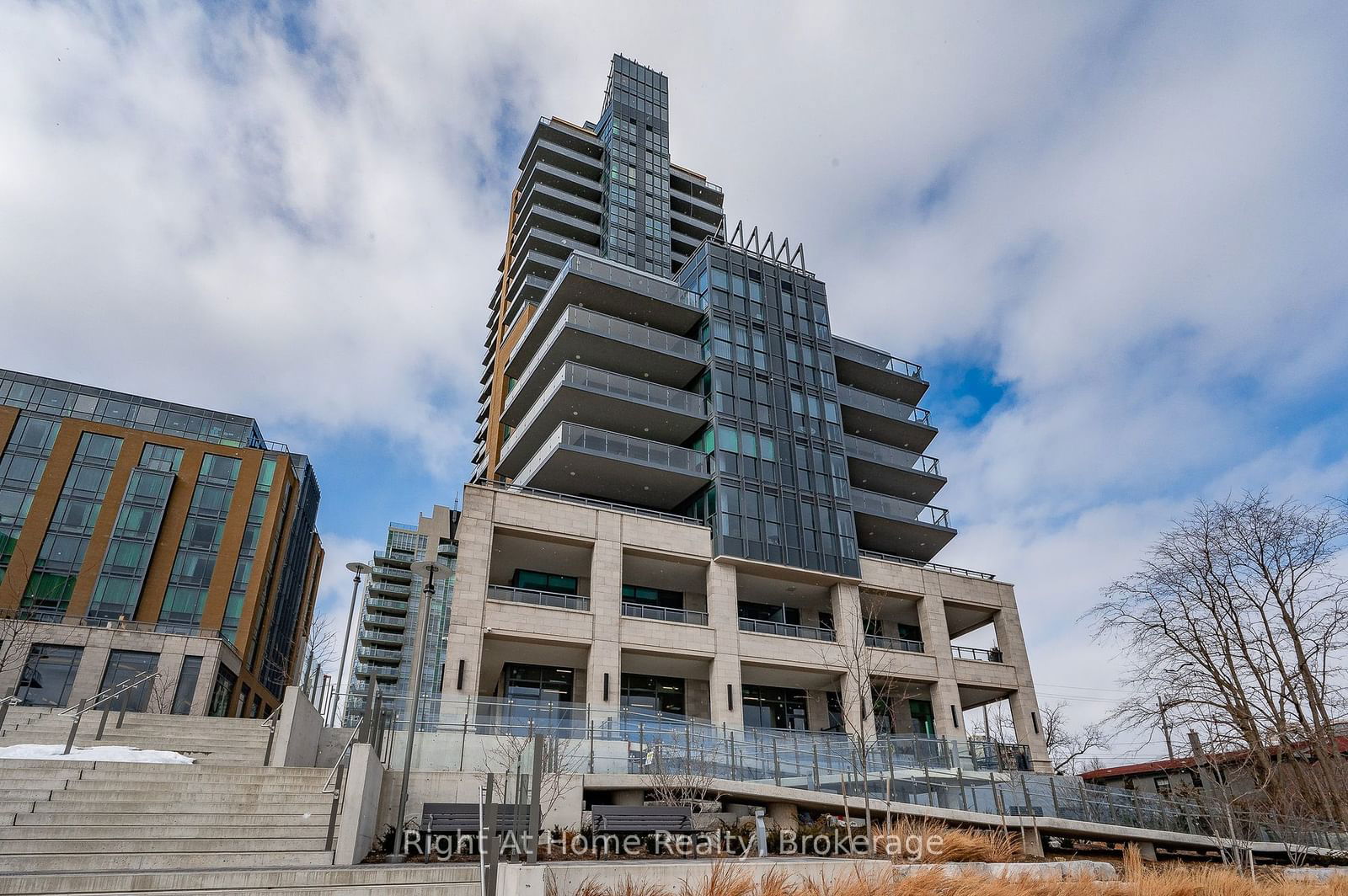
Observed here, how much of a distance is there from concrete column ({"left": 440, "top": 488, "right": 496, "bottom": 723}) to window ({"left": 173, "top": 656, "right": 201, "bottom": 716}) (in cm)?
2433

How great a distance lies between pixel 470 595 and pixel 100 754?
1549 centimetres

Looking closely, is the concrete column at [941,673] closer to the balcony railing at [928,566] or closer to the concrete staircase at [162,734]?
the balcony railing at [928,566]

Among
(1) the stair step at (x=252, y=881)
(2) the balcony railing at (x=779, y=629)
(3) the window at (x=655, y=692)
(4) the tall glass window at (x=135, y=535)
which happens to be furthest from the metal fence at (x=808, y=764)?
(4) the tall glass window at (x=135, y=535)

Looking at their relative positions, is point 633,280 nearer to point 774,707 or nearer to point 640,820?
point 774,707

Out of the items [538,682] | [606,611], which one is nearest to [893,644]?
[606,611]

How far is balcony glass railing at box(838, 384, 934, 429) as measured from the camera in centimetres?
4456

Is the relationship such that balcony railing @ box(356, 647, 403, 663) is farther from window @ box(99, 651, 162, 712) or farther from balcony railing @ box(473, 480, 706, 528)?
balcony railing @ box(473, 480, 706, 528)

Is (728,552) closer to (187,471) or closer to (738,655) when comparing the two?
(738,655)

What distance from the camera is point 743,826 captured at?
15820 millimetres

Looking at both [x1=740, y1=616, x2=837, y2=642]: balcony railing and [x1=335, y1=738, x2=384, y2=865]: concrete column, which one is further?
[x1=740, y1=616, x2=837, y2=642]: balcony railing

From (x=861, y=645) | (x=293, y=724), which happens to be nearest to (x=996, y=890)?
(x=293, y=724)

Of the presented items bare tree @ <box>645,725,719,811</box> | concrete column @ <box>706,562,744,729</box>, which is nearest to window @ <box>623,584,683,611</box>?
concrete column @ <box>706,562,744,729</box>

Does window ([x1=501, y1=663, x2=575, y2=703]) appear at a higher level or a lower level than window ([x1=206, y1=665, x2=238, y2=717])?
lower

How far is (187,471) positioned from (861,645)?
49.4m
